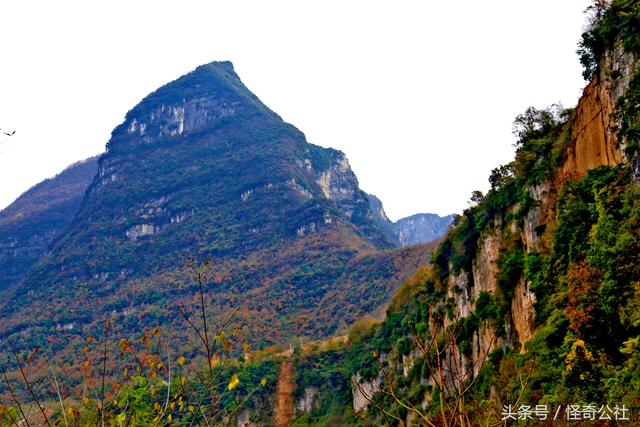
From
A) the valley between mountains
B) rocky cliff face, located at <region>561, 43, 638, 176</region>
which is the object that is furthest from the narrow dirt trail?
rocky cliff face, located at <region>561, 43, 638, 176</region>

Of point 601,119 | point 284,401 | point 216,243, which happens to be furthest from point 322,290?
point 601,119

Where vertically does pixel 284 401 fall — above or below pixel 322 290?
below

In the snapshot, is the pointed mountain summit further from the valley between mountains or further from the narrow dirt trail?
the narrow dirt trail

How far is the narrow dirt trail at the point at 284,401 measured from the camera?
218ft

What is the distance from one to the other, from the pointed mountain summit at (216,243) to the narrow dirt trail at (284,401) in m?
26.3

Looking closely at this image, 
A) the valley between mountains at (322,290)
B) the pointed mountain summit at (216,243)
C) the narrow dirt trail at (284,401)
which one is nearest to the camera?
the valley between mountains at (322,290)

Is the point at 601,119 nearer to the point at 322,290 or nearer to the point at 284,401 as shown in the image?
the point at 284,401

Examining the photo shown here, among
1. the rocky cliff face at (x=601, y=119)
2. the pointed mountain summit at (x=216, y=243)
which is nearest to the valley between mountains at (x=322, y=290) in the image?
the rocky cliff face at (x=601, y=119)

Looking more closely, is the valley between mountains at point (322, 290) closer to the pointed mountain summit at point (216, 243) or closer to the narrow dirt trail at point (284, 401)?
the narrow dirt trail at point (284, 401)

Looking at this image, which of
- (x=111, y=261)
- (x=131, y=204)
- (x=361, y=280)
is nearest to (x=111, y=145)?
(x=131, y=204)

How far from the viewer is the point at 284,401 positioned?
68.0 meters

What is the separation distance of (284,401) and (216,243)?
87986 millimetres

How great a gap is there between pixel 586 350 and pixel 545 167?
10392 millimetres

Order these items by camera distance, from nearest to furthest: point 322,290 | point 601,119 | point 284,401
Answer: point 601,119, point 284,401, point 322,290
